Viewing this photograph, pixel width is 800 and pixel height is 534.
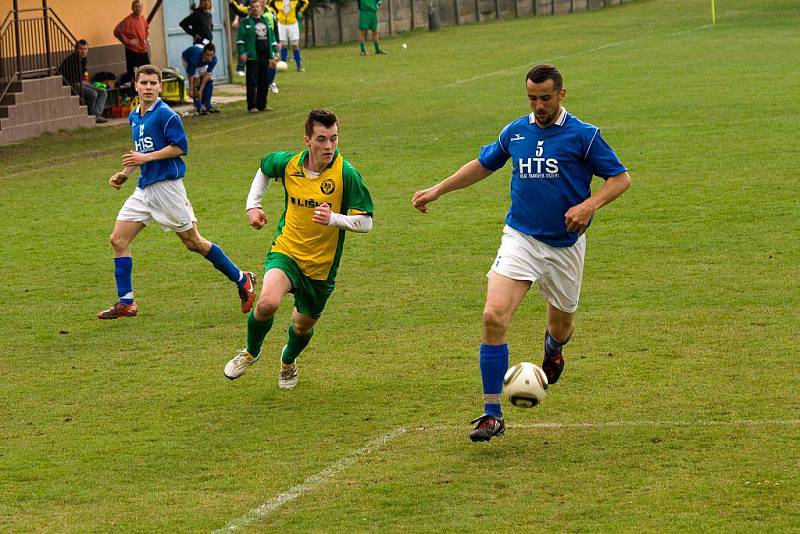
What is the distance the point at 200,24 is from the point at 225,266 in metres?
18.4

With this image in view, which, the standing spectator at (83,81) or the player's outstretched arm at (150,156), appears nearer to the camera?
the player's outstretched arm at (150,156)

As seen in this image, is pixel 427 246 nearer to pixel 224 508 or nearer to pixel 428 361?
pixel 428 361

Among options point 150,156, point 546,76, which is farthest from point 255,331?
point 150,156

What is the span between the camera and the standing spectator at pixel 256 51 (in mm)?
27453

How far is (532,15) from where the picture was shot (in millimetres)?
54938

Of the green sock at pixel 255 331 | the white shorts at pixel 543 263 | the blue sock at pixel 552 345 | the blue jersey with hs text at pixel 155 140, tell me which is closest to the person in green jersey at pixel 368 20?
the blue jersey with hs text at pixel 155 140

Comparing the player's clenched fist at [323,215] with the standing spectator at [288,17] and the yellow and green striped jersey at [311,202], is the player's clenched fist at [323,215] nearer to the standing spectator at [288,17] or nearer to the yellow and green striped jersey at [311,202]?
the yellow and green striped jersey at [311,202]

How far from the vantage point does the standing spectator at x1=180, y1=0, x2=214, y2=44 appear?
29422mm

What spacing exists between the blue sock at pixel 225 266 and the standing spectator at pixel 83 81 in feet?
51.3

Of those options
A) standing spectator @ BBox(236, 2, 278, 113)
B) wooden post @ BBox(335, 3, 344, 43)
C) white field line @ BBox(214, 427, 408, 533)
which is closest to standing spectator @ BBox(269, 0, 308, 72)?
wooden post @ BBox(335, 3, 344, 43)

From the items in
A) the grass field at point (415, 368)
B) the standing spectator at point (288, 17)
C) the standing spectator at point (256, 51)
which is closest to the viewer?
the grass field at point (415, 368)

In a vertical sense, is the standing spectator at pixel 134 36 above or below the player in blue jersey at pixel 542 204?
Result: above

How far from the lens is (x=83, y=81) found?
27.1m

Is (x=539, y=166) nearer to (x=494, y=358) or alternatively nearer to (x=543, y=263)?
(x=543, y=263)
